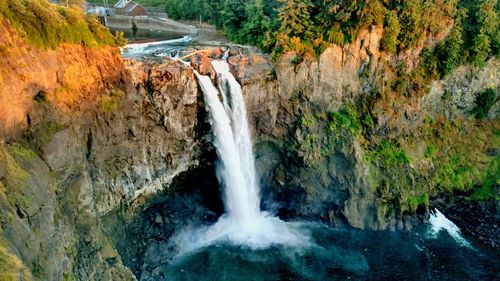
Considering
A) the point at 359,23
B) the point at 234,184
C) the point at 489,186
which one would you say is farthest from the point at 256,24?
the point at 489,186

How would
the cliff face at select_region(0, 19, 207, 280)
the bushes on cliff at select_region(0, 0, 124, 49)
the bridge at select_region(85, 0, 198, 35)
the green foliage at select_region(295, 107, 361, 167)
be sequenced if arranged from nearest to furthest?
the cliff face at select_region(0, 19, 207, 280), the bushes on cliff at select_region(0, 0, 124, 49), the green foliage at select_region(295, 107, 361, 167), the bridge at select_region(85, 0, 198, 35)

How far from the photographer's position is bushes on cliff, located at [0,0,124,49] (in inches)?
525

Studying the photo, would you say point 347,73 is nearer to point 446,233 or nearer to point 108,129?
point 446,233

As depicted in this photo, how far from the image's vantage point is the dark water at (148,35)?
31.6 metres

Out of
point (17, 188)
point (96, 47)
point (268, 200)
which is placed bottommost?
point (268, 200)

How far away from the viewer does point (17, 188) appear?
11.9m

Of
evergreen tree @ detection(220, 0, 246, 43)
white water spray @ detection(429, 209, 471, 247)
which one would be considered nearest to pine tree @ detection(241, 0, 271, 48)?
evergreen tree @ detection(220, 0, 246, 43)

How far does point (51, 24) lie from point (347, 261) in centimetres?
1723

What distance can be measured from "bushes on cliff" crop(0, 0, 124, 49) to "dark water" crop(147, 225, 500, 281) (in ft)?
36.5

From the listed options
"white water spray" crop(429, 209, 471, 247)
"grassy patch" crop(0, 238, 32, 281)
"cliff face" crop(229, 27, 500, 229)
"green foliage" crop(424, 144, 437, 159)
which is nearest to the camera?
"grassy patch" crop(0, 238, 32, 281)

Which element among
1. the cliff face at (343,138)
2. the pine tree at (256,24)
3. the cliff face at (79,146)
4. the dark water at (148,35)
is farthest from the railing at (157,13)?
the cliff face at (79,146)

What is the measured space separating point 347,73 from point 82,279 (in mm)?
17625

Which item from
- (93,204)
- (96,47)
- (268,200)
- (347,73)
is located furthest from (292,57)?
(93,204)

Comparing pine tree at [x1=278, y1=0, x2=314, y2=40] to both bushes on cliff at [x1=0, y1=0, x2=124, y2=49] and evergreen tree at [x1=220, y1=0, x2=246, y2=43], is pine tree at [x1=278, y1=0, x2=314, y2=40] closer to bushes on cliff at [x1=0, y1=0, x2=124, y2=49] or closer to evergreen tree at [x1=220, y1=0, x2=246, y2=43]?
evergreen tree at [x1=220, y1=0, x2=246, y2=43]
